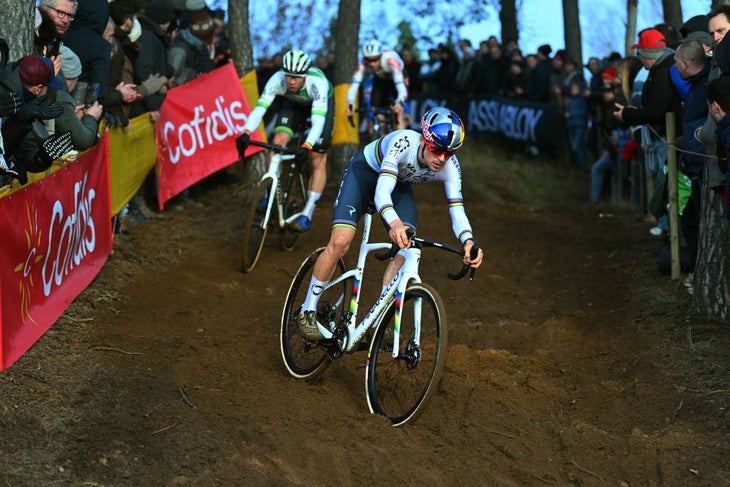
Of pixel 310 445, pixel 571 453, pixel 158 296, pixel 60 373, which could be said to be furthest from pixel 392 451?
pixel 158 296

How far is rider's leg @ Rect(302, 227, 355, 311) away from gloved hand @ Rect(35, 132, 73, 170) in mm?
2048

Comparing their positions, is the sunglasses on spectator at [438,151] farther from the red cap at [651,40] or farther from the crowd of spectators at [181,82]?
the red cap at [651,40]

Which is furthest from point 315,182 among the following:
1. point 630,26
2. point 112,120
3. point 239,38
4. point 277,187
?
point 630,26

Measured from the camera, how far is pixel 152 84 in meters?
10.9

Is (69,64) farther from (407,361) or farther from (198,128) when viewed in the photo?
(407,361)

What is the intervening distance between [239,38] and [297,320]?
8137 millimetres

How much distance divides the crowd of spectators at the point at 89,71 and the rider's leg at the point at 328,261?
208 cm

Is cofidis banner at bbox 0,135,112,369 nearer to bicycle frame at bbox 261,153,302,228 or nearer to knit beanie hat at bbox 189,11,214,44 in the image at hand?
bicycle frame at bbox 261,153,302,228

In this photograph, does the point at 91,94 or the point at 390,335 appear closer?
the point at 390,335

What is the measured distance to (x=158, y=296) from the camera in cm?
920

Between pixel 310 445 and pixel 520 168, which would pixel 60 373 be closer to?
pixel 310 445

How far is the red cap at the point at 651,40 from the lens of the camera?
32.2 feet

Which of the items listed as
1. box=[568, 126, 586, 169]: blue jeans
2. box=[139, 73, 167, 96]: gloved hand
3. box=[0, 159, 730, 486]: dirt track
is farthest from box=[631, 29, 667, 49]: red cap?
box=[568, 126, 586, 169]: blue jeans

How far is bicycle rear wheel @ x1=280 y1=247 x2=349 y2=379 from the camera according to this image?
7.07m
